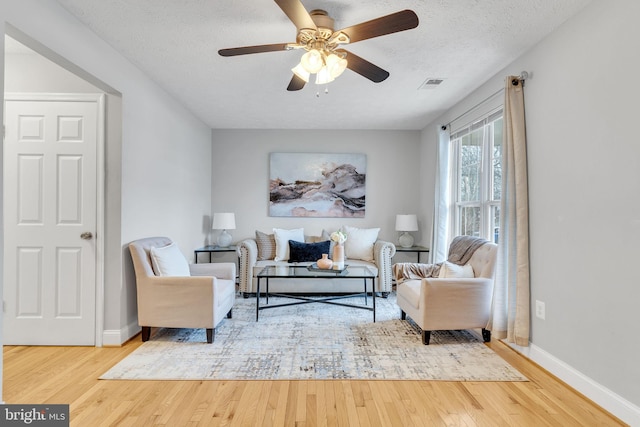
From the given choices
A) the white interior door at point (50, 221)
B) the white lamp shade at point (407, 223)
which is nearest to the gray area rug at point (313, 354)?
the white interior door at point (50, 221)

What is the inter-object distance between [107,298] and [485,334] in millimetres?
3220

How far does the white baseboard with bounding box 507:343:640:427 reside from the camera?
5.92 feet

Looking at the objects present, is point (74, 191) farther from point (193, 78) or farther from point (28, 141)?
point (193, 78)

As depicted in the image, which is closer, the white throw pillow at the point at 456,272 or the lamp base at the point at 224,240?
the white throw pillow at the point at 456,272

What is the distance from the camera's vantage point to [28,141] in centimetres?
277

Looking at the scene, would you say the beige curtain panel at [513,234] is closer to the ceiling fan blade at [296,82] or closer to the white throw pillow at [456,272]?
the white throw pillow at [456,272]

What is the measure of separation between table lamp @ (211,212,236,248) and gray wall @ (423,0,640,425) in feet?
12.2

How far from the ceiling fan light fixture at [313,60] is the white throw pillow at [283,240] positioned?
2946mm

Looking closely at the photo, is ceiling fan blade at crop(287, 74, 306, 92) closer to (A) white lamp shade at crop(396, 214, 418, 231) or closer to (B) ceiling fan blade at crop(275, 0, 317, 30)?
(B) ceiling fan blade at crop(275, 0, 317, 30)

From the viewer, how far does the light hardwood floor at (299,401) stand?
6.10 feet

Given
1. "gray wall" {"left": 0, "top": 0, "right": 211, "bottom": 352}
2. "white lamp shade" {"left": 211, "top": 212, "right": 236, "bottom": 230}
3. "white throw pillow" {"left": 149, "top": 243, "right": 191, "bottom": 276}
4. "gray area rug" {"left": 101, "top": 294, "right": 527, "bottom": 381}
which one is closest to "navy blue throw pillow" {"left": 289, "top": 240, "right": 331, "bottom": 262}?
"white lamp shade" {"left": 211, "top": 212, "right": 236, "bottom": 230}

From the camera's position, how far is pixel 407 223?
5.02 m

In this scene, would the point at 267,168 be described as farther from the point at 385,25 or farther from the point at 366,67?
the point at 385,25

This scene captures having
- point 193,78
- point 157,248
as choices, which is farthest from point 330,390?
point 193,78
